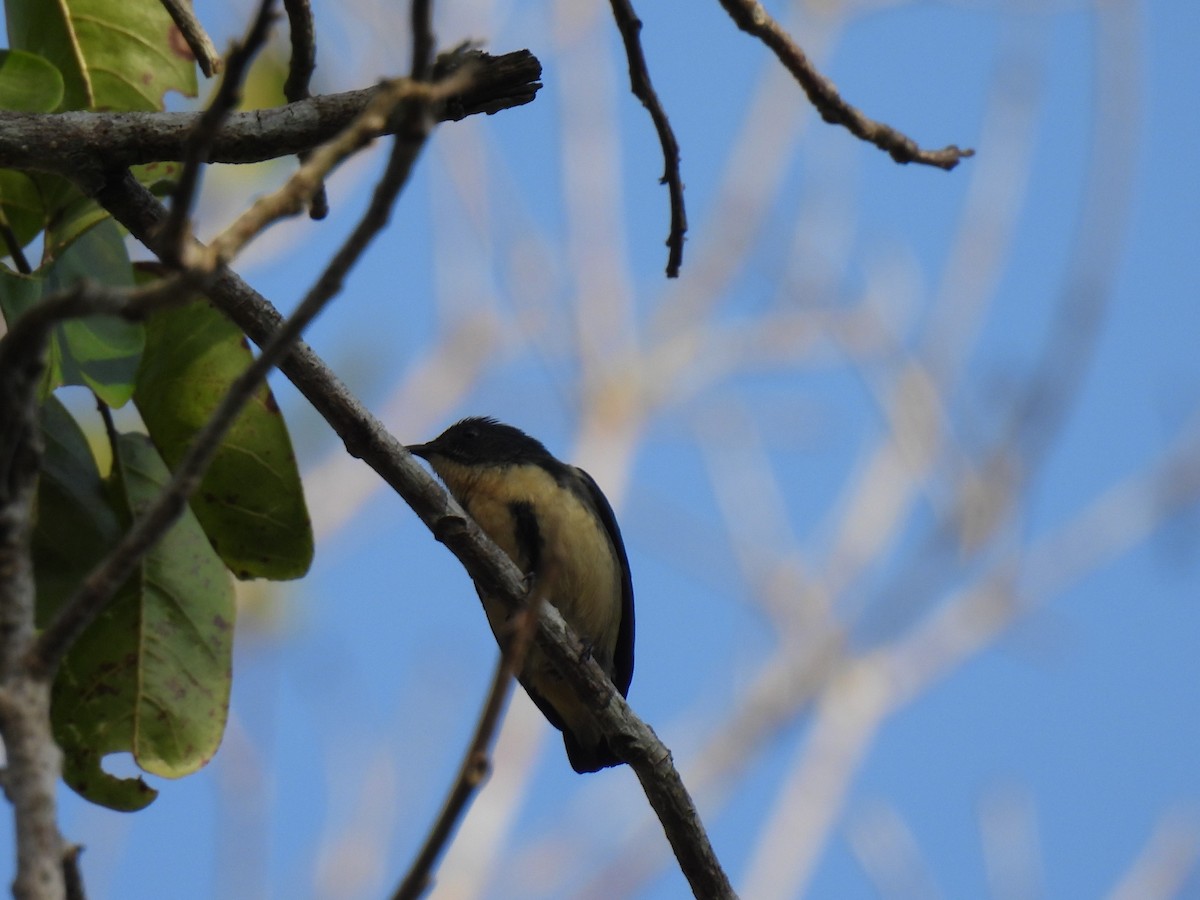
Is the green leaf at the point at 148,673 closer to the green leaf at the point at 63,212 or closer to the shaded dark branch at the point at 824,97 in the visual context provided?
the green leaf at the point at 63,212

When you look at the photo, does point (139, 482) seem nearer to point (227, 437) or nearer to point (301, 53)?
point (227, 437)

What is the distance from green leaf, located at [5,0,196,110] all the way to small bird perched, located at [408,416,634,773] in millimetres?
2135

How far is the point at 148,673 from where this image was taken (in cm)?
346

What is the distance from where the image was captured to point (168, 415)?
3.61 m

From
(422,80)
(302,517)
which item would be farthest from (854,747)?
(422,80)

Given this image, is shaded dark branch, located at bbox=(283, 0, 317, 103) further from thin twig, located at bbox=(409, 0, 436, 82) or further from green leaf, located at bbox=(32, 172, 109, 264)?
thin twig, located at bbox=(409, 0, 436, 82)

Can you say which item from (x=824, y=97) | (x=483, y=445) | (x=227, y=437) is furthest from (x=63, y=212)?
(x=483, y=445)

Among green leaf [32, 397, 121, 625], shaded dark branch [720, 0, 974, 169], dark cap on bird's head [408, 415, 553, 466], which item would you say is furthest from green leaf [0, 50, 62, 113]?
dark cap on bird's head [408, 415, 553, 466]

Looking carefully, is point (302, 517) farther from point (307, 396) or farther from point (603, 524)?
point (603, 524)

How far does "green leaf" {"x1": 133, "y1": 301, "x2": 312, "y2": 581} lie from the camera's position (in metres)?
3.51

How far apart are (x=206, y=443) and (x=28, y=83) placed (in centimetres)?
188

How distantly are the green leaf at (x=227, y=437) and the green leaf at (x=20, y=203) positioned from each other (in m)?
0.34

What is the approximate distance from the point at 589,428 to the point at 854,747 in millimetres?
3868

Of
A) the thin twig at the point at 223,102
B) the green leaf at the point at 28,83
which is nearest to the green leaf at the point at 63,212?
the green leaf at the point at 28,83
